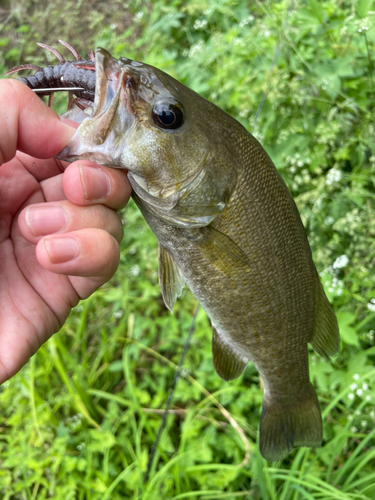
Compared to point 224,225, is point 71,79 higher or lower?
higher

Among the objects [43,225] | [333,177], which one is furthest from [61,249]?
[333,177]

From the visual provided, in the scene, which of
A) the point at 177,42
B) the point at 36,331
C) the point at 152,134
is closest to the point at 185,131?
the point at 152,134

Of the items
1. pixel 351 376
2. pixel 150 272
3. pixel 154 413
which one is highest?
pixel 351 376

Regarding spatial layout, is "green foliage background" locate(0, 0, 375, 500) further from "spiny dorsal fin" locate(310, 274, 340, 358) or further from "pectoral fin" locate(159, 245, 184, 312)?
"pectoral fin" locate(159, 245, 184, 312)

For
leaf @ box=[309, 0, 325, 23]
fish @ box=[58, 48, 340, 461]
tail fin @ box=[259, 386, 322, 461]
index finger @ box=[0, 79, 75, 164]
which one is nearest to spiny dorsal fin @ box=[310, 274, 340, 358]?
fish @ box=[58, 48, 340, 461]

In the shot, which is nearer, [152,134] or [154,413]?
[152,134]

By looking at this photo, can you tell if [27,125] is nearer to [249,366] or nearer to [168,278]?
[168,278]

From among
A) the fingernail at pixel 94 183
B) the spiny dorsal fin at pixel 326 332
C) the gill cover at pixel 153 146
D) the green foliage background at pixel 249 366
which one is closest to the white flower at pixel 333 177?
the green foliage background at pixel 249 366

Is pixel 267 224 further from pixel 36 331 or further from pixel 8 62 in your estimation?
pixel 8 62
